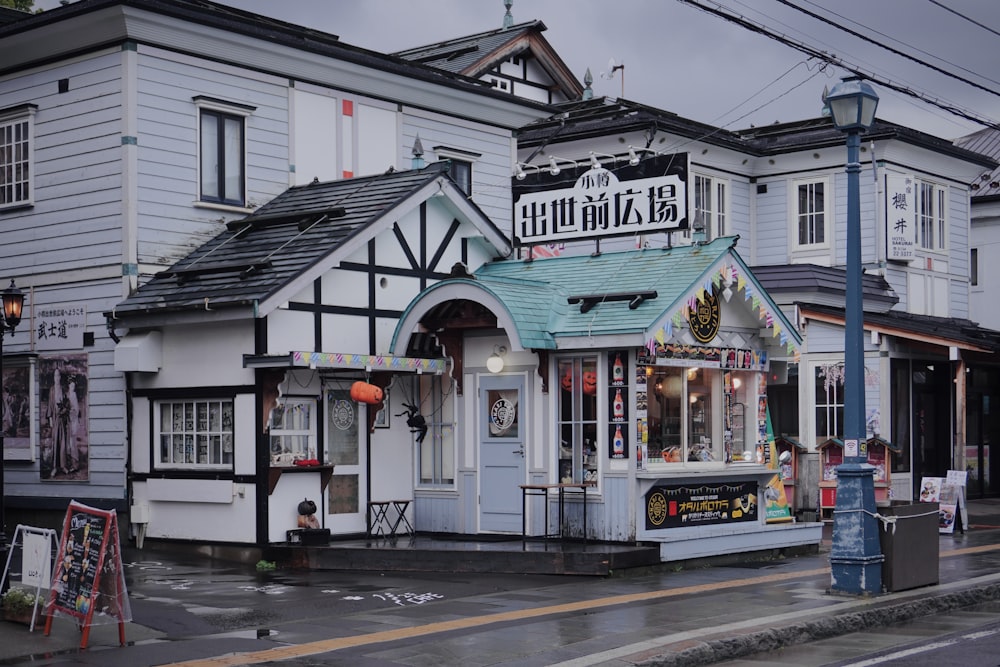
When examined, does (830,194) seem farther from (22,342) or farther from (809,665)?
(809,665)

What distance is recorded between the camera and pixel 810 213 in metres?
32.0

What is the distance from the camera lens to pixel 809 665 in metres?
11.0

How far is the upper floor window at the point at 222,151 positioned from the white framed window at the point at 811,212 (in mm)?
16181

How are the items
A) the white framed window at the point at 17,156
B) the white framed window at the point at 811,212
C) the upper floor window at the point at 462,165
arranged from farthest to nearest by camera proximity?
the white framed window at the point at 811,212 < the upper floor window at the point at 462,165 < the white framed window at the point at 17,156

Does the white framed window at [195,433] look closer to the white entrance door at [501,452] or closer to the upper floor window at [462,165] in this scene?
the white entrance door at [501,452]

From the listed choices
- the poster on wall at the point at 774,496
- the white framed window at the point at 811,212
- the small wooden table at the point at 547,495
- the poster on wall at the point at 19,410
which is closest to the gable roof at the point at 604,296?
the poster on wall at the point at 774,496

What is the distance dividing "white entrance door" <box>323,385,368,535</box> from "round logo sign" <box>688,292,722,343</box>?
16.4 ft

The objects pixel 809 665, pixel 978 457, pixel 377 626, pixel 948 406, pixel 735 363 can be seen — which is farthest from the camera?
pixel 978 457

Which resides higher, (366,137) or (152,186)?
(366,137)

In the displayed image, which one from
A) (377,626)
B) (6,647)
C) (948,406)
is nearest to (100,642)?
(6,647)

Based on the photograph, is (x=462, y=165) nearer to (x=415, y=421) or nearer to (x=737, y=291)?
(x=415, y=421)

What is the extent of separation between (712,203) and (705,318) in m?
13.3

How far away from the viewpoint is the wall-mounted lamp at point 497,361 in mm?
18125

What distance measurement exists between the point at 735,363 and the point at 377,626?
8.34 metres
